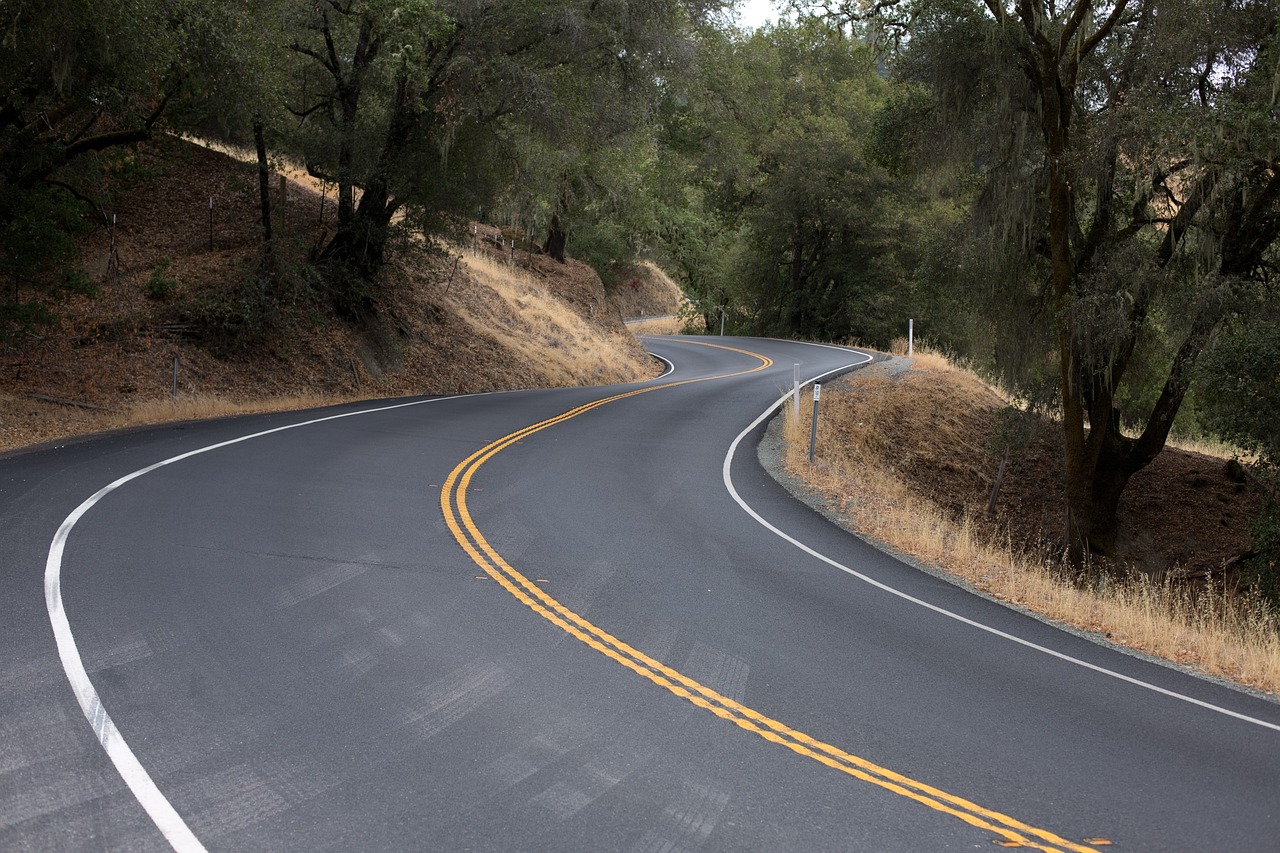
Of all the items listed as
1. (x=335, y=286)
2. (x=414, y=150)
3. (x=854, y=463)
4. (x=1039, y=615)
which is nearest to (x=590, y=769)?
(x=1039, y=615)

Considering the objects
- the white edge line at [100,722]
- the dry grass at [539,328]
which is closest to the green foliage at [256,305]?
the dry grass at [539,328]

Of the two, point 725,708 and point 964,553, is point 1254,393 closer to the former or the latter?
point 964,553

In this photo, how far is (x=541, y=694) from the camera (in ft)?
22.8

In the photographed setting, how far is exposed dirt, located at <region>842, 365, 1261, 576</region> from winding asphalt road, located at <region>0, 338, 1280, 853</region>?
1093cm

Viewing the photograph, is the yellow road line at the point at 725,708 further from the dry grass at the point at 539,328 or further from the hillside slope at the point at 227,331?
the dry grass at the point at 539,328

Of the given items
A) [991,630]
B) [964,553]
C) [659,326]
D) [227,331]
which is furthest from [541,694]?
[659,326]

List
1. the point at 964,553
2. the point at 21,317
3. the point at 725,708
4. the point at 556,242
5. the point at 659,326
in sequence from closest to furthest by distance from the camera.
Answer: the point at 725,708 → the point at 964,553 → the point at 21,317 → the point at 556,242 → the point at 659,326

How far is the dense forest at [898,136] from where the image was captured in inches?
601

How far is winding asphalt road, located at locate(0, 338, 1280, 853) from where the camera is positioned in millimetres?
5336

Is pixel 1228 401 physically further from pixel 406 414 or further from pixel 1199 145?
pixel 406 414

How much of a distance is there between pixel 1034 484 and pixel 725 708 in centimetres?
1987

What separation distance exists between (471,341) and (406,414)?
34.5 ft

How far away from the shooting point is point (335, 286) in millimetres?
26812

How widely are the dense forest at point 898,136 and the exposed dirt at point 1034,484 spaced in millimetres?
1351
